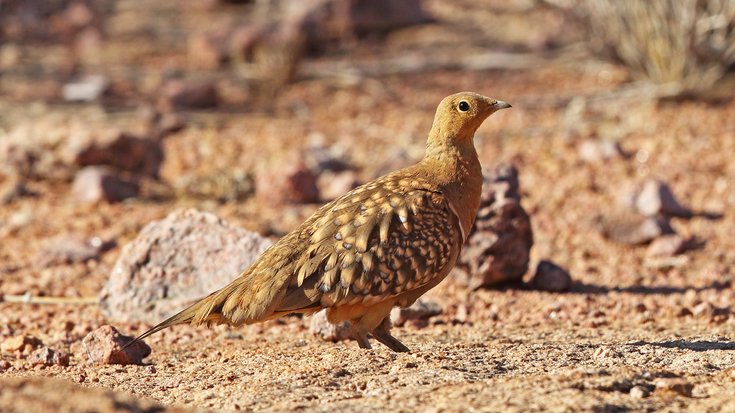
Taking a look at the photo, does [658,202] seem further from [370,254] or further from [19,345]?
[19,345]

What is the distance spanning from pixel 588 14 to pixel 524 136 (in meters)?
1.90

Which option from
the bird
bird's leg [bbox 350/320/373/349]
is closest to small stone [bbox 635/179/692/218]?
the bird

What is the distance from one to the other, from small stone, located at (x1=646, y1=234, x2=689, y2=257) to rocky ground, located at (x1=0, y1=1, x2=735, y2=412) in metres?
0.02

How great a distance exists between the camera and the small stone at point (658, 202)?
925 cm

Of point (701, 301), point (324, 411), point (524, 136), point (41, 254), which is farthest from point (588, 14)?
point (324, 411)

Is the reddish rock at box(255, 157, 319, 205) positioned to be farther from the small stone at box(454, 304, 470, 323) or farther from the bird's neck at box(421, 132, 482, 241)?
the bird's neck at box(421, 132, 482, 241)

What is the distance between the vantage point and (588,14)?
41.8ft

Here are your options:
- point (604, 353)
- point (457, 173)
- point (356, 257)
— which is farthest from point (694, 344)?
point (356, 257)

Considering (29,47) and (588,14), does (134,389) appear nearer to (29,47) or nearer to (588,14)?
(588,14)

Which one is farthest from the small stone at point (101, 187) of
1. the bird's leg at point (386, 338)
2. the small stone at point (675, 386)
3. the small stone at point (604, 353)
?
the small stone at point (675, 386)

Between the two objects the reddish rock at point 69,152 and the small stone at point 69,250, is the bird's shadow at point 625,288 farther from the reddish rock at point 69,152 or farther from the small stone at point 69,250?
the reddish rock at point 69,152

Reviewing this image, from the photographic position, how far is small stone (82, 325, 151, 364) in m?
5.73

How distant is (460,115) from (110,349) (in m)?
2.27

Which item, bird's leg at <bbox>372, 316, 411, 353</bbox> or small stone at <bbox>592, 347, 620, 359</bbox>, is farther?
bird's leg at <bbox>372, 316, 411, 353</bbox>
